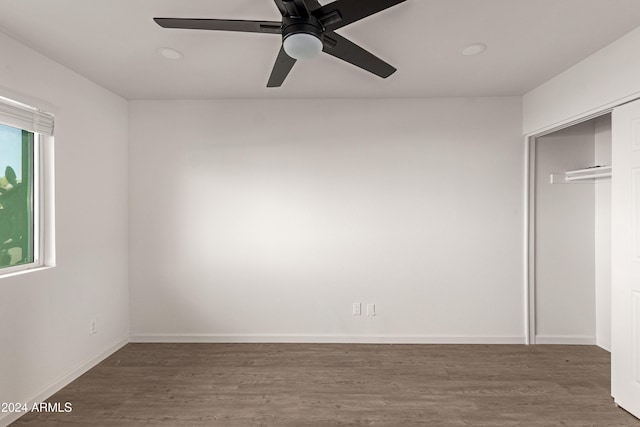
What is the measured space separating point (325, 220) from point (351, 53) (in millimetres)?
1951

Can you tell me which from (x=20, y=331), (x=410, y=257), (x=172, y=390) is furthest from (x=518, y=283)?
(x=20, y=331)

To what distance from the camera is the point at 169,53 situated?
246 cm

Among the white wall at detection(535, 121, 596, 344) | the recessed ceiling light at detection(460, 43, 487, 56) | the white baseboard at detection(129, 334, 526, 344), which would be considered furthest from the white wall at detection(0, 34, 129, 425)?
the white wall at detection(535, 121, 596, 344)

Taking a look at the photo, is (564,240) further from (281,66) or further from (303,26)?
(303,26)

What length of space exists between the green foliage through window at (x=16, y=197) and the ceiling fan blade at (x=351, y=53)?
7.25 feet

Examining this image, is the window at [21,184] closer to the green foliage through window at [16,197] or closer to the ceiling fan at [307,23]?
the green foliage through window at [16,197]

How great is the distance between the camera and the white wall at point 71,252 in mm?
2254

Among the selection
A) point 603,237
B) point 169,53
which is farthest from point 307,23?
point 603,237

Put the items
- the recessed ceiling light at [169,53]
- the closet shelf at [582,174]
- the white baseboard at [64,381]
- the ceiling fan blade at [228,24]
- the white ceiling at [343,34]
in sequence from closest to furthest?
the ceiling fan blade at [228,24] → the white ceiling at [343,34] → the white baseboard at [64,381] → the recessed ceiling light at [169,53] → the closet shelf at [582,174]

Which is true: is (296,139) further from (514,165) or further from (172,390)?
(172,390)

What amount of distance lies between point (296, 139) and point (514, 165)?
217 centimetres

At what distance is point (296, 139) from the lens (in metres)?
3.53

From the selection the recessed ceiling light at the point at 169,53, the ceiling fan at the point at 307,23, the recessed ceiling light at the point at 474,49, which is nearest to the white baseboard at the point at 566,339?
the recessed ceiling light at the point at 474,49

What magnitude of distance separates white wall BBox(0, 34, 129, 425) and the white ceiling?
8.8 inches
